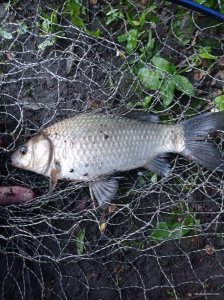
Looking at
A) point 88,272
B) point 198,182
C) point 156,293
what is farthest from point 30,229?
point 198,182

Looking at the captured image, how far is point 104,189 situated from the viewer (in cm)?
208

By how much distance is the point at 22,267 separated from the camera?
215cm

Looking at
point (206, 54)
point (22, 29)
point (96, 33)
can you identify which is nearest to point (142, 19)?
point (96, 33)

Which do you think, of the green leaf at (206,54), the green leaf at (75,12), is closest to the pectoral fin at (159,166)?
the green leaf at (206,54)

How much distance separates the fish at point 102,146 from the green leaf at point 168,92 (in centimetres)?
16

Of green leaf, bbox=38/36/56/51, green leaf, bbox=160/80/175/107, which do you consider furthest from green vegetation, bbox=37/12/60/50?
green leaf, bbox=160/80/175/107

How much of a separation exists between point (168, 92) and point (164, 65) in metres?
0.12

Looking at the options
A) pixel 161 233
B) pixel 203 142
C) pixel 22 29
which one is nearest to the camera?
pixel 203 142

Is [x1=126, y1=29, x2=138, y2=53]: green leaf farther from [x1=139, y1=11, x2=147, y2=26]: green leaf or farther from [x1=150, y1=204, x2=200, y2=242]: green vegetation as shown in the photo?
[x1=150, y1=204, x2=200, y2=242]: green vegetation

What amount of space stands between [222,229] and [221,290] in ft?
0.81

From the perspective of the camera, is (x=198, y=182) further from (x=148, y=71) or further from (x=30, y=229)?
(x=30, y=229)

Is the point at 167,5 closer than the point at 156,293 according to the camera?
No

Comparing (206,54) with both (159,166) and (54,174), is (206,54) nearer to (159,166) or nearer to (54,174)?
(159,166)

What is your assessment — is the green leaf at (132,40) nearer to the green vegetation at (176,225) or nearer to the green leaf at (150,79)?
the green leaf at (150,79)
